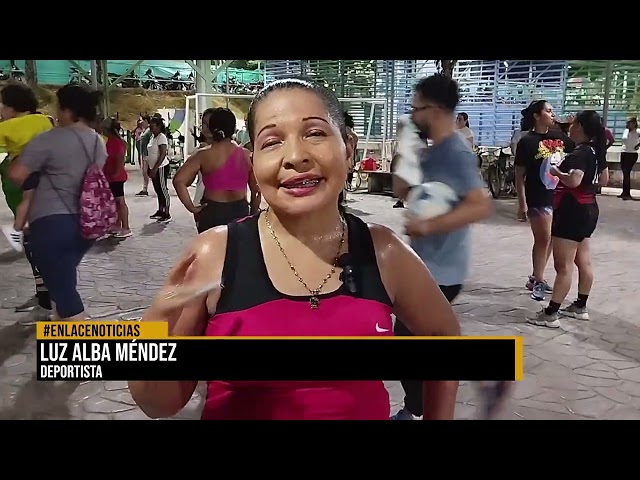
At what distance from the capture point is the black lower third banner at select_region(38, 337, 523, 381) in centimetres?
151

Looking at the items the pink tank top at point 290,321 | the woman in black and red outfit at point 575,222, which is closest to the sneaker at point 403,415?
the pink tank top at point 290,321

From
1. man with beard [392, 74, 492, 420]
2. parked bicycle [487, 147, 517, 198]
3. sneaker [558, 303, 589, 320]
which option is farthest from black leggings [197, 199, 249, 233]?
sneaker [558, 303, 589, 320]

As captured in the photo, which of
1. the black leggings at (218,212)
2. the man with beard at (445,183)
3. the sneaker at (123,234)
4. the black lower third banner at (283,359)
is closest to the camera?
the black lower third banner at (283,359)

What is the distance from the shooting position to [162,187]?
192cm

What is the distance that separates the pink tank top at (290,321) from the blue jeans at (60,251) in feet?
Answer: 2.31

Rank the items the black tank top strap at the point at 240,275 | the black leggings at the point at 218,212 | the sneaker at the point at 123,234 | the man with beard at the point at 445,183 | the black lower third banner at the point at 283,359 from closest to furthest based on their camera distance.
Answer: the black tank top strap at the point at 240,275, the black lower third banner at the point at 283,359, the black leggings at the point at 218,212, the man with beard at the point at 445,183, the sneaker at the point at 123,234

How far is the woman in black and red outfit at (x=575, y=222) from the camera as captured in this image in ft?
6.55

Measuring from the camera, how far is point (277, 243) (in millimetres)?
1381

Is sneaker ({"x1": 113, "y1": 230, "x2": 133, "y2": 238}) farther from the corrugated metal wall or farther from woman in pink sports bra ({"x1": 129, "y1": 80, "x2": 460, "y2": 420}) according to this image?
the corrugated metal wall

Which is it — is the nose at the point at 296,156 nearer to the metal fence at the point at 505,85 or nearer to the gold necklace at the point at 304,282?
the gold necklace at the point at 304,282

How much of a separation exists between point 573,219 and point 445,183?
0.55 meters
